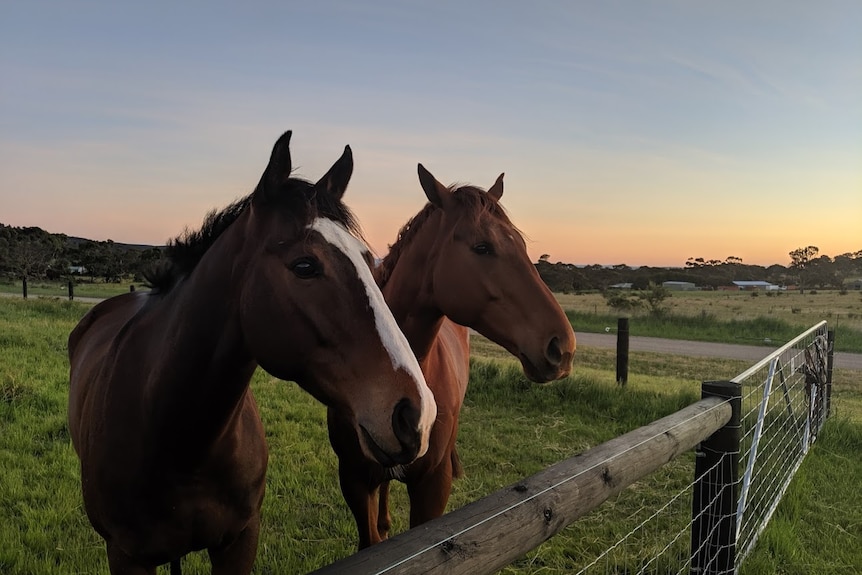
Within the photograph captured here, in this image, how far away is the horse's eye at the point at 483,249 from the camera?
8.55 feet

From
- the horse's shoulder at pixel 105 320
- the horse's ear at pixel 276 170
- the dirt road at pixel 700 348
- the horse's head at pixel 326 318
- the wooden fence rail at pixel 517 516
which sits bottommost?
the dirt road at pixel 700 348

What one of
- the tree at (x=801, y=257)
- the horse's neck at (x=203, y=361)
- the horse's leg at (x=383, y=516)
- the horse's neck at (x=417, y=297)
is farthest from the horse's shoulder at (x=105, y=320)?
the tree at (x=801, y=257)

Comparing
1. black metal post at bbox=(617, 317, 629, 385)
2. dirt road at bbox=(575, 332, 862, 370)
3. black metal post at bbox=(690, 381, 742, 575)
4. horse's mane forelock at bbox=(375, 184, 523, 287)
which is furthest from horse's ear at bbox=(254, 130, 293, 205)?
dirt road at bbox=(575, 332, 862, 370)

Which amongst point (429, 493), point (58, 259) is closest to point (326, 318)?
point (429, 493)

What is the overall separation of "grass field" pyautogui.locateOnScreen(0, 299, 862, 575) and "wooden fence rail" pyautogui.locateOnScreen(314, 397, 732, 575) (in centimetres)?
162

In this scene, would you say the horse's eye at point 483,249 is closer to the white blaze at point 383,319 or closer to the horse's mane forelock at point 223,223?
the horse's mane forelock at point 223,223

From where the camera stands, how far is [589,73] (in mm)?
9266

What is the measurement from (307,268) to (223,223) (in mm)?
691

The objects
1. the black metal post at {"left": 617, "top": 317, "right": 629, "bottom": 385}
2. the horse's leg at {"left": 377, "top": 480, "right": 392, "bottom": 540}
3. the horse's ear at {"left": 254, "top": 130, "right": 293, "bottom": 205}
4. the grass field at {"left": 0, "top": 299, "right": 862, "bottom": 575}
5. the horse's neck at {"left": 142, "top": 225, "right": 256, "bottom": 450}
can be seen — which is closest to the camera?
the horse's ear at {"left": 254, "top": 130, "right": 293, "bottom": 205}

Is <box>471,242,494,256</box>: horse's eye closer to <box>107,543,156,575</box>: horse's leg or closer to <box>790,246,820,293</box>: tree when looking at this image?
<box>107,543,156,575</box>: horse's leg

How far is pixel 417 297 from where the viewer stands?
281 centimetres

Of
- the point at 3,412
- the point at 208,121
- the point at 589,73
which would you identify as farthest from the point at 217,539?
the point at 589,73

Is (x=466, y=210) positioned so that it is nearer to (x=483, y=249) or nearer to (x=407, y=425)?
(x=483, y=249)

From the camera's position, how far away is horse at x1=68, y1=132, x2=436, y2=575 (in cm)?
138
